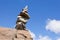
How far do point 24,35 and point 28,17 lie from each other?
9.47 feet

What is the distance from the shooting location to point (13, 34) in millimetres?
23406

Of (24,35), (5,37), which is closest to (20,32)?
(24,35)

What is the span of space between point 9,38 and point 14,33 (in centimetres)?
107

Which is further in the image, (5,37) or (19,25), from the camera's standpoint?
(19,25)

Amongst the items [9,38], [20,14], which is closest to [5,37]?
[9,38]

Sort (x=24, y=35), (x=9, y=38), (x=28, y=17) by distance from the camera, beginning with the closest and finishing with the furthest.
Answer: (x=9, y=38), (x=24, y=35), (x=28, y=17)

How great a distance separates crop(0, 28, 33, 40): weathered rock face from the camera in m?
23.0

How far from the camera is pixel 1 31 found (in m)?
23.6

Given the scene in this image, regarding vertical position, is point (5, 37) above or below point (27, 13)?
below

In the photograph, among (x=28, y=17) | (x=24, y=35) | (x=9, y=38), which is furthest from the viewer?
(x=28, y=17)

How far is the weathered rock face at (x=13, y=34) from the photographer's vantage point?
75.3ft

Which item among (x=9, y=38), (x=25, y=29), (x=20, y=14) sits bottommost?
(x=9, y=38)

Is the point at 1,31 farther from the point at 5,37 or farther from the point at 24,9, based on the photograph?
the point at 24,9

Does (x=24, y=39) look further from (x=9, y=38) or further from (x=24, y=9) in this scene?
(x=24, y=9)
